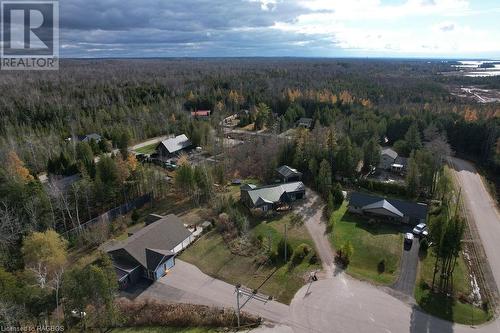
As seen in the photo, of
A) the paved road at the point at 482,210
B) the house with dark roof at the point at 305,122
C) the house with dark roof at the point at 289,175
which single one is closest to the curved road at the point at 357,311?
the paved road at the point at 482,210

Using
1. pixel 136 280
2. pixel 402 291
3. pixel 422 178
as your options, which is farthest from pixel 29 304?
pixel 422 178

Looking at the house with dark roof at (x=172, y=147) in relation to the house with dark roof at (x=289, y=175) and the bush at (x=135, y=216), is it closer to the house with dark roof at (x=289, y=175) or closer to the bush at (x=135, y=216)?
the house with dark roof at (x=289, y=175)

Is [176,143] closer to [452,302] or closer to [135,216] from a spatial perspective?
[135,216]

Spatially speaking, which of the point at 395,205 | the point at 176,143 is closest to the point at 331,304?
the point at 395,205

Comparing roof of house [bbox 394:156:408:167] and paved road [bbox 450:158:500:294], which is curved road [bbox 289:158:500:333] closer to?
paved road [bbox 450:158:500:294]

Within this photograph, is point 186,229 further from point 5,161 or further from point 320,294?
point 5,161

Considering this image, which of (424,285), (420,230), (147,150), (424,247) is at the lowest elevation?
(424,285)

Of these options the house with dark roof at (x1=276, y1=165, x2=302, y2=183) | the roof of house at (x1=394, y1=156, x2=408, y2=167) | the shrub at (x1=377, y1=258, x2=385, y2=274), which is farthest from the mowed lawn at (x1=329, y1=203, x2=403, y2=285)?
the roof of house at (x1=394, y1=156, x2=408, y2=167)
